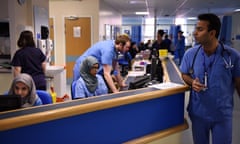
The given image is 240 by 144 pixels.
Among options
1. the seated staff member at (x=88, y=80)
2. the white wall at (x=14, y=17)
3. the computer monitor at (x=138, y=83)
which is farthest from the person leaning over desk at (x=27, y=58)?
the computer monitor at (x=138, y=83)

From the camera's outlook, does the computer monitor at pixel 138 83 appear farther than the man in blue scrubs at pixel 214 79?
Yes

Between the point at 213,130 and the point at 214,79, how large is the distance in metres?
0.36

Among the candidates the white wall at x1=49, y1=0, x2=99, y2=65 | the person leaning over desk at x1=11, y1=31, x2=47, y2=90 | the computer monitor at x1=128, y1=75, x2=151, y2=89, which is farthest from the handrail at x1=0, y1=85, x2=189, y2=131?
the white wall at x1=49, y1=0, x2=99, y2=65

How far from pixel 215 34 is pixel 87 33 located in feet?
18.4

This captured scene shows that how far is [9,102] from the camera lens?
135 cm

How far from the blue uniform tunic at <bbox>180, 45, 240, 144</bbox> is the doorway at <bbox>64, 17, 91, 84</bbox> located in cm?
551

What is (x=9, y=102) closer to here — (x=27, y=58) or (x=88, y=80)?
(x=88, y=80)

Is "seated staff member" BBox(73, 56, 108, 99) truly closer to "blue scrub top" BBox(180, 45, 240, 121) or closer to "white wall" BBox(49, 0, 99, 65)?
"blue scrub top" BBox(180, 45, 240, 121)

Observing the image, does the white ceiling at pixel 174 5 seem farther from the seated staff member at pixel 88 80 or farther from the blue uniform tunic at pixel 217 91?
the blue uniform tunic at pixel 217 91

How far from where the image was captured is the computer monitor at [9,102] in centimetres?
133

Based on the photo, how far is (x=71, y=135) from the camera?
4.66 ft

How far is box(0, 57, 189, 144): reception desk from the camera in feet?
4.15

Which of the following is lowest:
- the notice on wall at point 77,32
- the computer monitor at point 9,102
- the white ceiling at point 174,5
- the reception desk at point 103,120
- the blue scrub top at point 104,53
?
the reception desk at point 103,120

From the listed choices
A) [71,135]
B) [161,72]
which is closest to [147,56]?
[161,72]
